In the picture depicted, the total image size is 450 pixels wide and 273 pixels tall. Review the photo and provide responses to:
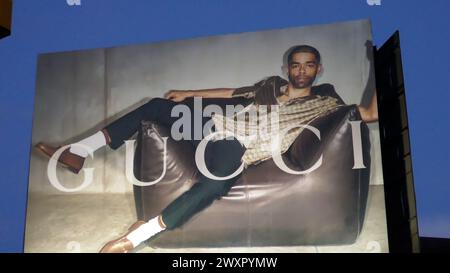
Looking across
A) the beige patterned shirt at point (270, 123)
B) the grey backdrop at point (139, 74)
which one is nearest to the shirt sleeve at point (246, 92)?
the grey backdrop at point (139, 74)

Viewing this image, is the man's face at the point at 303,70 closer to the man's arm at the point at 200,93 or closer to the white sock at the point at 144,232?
the man's arm at the point at 200,93

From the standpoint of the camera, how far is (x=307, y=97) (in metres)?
13.1

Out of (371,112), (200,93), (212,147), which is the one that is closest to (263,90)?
(200,93)

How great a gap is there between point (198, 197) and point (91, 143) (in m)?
2.78

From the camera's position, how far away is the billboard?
40.2ft

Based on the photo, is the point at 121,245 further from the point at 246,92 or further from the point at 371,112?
the point at 371,112

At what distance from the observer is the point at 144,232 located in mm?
13008

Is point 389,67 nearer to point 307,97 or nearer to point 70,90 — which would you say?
point 307,97

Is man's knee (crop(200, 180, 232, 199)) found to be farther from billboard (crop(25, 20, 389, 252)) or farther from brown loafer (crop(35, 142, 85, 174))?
brown loafer (crop(35, 142, 85, 174))

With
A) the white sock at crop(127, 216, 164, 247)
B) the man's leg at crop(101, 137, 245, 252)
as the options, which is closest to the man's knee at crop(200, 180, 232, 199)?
the man's leg at crop(101, 137, 245, 252)

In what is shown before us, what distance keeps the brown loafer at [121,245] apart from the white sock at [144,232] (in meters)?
0.07

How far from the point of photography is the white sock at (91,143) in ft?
45.2
